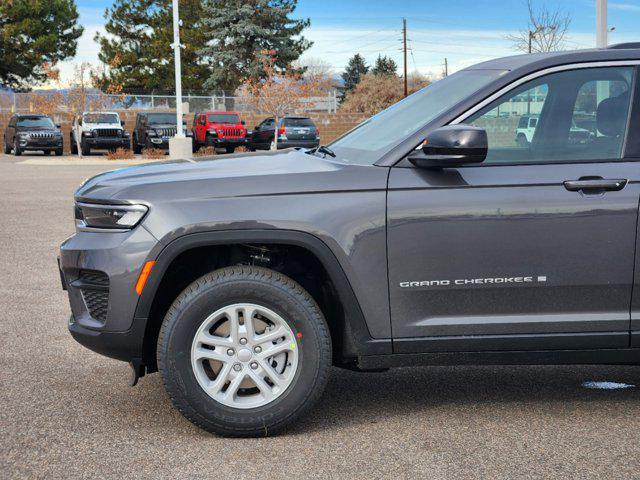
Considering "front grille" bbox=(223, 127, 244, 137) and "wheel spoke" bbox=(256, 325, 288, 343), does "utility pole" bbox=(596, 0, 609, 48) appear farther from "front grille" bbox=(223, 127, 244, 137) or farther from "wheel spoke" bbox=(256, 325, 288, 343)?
"front grille" bbox=(223, 127, 244, 137)

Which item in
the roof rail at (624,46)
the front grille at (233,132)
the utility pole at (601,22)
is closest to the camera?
the roof rail at (624,46)

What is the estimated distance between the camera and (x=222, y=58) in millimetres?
56875

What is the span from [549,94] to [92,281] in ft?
8.00

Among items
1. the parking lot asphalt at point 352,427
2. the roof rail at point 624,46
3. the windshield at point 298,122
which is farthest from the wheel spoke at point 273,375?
the windshield at point 298,122

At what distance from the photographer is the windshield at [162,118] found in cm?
3703

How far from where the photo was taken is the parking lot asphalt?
12.7 feet

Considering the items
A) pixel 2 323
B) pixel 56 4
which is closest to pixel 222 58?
pixel 56 4

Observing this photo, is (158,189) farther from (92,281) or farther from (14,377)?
(14,377)

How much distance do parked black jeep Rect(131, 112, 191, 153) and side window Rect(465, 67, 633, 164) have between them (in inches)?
1281

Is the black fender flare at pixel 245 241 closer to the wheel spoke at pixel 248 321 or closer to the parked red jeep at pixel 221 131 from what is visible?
the wheel spoke at pixel 248 321

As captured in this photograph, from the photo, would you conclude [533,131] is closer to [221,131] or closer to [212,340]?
[212,340]

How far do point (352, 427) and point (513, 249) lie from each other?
1.21m

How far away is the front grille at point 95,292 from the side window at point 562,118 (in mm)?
1938

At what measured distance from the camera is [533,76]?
14.2 ft
